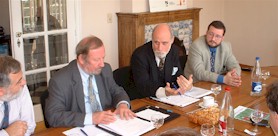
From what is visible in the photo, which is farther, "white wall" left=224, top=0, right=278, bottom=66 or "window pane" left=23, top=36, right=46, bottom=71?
"white wall" left=224, top=0, right=278, bottom=66

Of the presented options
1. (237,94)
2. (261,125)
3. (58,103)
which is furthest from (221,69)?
(58,103)

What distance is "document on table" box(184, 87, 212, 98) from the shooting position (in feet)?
8.32

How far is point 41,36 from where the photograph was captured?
4.04m

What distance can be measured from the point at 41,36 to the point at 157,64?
1.76 metres

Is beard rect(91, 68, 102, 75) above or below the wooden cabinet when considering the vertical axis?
below

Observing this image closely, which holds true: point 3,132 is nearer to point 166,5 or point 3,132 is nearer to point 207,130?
point 207,130

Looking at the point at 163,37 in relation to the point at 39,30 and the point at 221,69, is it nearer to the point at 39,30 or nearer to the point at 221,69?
the point at 221,69

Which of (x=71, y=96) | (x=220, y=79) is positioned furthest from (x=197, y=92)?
(x=71, y=96)

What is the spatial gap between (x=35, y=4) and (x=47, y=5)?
0.14 m

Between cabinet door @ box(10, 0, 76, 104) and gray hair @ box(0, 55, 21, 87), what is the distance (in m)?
2.07

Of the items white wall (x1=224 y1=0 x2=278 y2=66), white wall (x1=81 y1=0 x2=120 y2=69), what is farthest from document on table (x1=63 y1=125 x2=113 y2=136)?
white wall (x1=224 y1=0 x2=278 y2=66)

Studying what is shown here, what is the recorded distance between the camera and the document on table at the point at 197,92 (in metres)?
2.54

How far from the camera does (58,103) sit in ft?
7.04

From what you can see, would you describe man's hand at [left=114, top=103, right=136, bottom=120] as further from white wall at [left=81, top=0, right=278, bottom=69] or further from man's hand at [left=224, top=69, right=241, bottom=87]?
white wall at [left=81, top=0, right=278, bottom=69]
